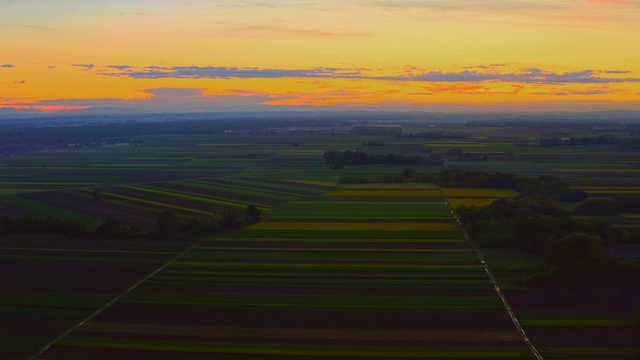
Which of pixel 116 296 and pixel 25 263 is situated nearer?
pixel 116 296

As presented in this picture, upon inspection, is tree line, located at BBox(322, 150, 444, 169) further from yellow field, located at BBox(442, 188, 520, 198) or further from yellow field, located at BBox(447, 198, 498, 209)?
yellow field, located at BBox(447, 198, 498, 209)

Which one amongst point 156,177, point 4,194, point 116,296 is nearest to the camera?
point 116,296

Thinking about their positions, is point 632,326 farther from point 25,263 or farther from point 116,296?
point 25,263

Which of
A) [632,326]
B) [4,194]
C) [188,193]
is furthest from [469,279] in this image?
[4,194]

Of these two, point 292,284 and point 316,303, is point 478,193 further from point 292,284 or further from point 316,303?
point 316,303

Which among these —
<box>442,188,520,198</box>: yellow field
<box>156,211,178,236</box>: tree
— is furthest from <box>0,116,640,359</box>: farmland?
<box>156,211,178,236</box>: tree

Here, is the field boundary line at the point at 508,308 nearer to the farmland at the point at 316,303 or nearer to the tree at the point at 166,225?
the farmland at the point at 316,303
